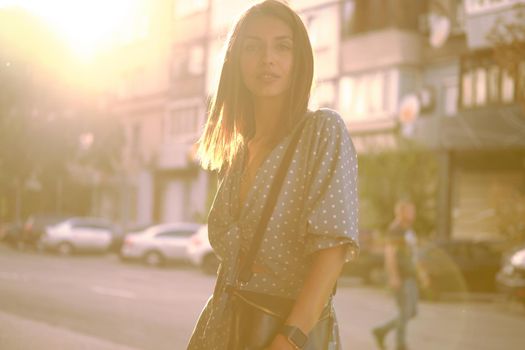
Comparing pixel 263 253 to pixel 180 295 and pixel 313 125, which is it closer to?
pixel 313 125

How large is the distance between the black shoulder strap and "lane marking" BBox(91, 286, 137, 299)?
13.9 m

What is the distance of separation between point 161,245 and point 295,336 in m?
28.1

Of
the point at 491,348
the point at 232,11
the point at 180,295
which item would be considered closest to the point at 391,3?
the point at 232,11

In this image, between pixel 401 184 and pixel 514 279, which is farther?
pixel 401 184

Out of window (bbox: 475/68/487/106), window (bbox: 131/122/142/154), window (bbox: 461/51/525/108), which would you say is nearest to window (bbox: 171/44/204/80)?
window (bbox: 131/122/142/154)

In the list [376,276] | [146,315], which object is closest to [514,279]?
[376,276]

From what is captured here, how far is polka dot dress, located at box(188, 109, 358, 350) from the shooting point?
243 cm

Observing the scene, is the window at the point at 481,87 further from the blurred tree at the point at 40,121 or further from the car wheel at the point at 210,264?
the blurred tree at the point at 40,121

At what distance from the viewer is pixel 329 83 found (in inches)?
1432

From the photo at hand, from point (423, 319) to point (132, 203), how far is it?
36.9m

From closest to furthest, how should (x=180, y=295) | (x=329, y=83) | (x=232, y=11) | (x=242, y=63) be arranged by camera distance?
1. (x=242, y=63)
2. (x=180, y=295)
3. (x=329, y=83)
4. (x=232, y=11)

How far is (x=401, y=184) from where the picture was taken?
98.3 ft

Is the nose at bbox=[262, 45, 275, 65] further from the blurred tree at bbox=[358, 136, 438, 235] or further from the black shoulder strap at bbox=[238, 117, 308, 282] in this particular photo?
the blurred tree at bbox=[358, 136, 438, 235]

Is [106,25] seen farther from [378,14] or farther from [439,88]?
[439,88]
